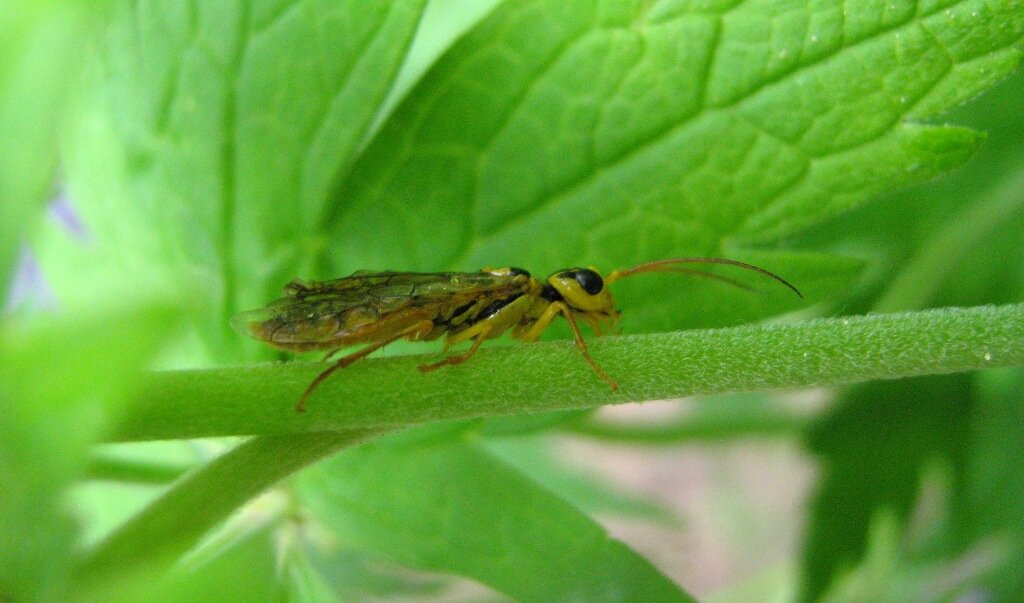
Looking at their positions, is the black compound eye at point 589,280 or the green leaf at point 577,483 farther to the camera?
the green leaf at point 577,483

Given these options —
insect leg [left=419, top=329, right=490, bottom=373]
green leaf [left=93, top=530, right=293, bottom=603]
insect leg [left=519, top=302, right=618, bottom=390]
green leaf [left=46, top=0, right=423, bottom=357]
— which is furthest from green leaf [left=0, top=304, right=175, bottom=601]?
green leaf [left=46, top=0, right=423, bottom=357]

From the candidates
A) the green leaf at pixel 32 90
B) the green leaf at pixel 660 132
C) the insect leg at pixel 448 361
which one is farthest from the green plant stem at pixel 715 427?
the green leaf at pixel 32 90

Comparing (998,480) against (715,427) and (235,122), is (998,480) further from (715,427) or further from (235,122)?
(235,122)

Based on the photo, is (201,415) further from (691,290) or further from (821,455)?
(821,455)

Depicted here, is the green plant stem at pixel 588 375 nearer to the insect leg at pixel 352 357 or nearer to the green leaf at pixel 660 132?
the insect leg at pixel 352 357

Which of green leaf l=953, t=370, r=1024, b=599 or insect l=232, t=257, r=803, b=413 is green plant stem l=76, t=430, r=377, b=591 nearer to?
insect l=232, t=257, r=803, b=413

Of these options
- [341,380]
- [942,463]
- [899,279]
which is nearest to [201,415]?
[341,380]
